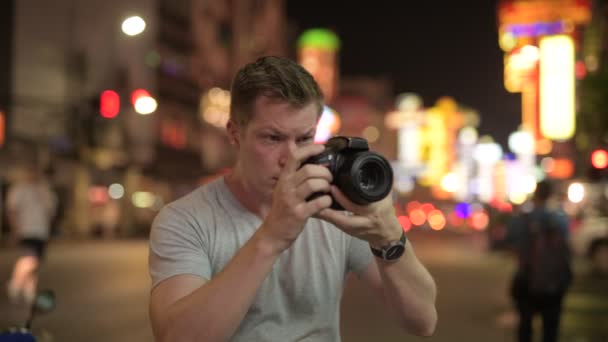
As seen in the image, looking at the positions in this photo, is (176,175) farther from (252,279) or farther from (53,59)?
(252,279)

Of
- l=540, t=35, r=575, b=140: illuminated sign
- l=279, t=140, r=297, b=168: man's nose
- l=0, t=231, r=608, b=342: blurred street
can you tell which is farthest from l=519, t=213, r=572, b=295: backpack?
l=540, t=35, r=575, b=140: illuminated sign

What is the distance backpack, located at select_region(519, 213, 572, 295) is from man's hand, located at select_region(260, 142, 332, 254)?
15.6ft

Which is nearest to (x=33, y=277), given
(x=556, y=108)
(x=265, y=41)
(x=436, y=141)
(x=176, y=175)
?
(x=556, y=108)

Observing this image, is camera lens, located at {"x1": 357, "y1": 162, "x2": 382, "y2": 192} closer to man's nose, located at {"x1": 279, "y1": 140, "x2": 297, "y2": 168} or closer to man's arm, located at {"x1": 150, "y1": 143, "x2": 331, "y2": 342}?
man's arm, located at {"x1": 150, "y1": 143, "x2": 331, "y2": 342}

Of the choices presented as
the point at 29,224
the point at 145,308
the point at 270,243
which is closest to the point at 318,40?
the point at 145,308

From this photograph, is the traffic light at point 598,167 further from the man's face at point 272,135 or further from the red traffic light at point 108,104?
the man's face at point 272,135

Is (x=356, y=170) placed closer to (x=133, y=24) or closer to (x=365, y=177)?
(x=365, y=177)

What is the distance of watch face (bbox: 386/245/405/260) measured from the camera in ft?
7.43

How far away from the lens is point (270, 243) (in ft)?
6.78

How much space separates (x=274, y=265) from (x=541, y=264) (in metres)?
4.54

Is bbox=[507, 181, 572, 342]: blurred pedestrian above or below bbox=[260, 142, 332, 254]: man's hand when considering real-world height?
below

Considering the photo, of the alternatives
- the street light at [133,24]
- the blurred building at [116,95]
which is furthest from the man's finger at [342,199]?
the blurred building at [116,95]

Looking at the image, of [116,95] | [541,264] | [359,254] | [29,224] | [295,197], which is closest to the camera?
[295,197]

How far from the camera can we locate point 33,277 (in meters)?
9.58
